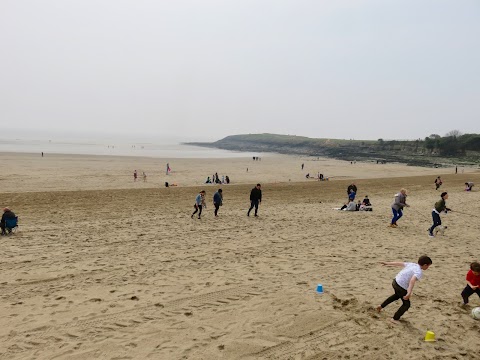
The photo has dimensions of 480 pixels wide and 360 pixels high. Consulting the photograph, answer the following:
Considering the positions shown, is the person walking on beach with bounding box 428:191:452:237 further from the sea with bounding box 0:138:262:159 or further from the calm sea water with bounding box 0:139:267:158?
the calm sea water with bounding box 0:139:267:158

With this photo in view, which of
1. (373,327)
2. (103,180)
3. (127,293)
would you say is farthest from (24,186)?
(373,327)

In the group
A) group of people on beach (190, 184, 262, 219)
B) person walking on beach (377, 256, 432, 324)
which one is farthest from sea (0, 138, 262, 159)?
person walking on beach (377, 256, 432, 324)

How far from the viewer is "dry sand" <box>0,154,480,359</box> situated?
19.9ft

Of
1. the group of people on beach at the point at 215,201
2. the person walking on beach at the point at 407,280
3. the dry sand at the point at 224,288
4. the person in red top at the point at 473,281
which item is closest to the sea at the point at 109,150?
the group of people on beach at the point at 215,201

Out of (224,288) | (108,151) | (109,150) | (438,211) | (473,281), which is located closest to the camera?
(473,281)

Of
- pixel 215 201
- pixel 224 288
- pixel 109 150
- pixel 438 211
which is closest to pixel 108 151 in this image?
pixel 109 150

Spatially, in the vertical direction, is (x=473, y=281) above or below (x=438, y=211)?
below

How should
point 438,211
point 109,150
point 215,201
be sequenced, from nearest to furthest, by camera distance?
point 438,211, point 215,201, point 109,150

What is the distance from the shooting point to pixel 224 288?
834cm

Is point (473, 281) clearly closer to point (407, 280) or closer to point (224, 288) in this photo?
point (407, 280)

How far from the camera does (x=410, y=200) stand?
23.8 metres

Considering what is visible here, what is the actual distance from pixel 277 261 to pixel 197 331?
434cm

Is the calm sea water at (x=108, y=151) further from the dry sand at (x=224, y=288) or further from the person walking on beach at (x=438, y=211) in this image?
the person walking on beach at (x=438, y=211)

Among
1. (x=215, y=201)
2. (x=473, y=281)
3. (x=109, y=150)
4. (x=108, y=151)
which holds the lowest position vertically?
(x=473, y=281)
